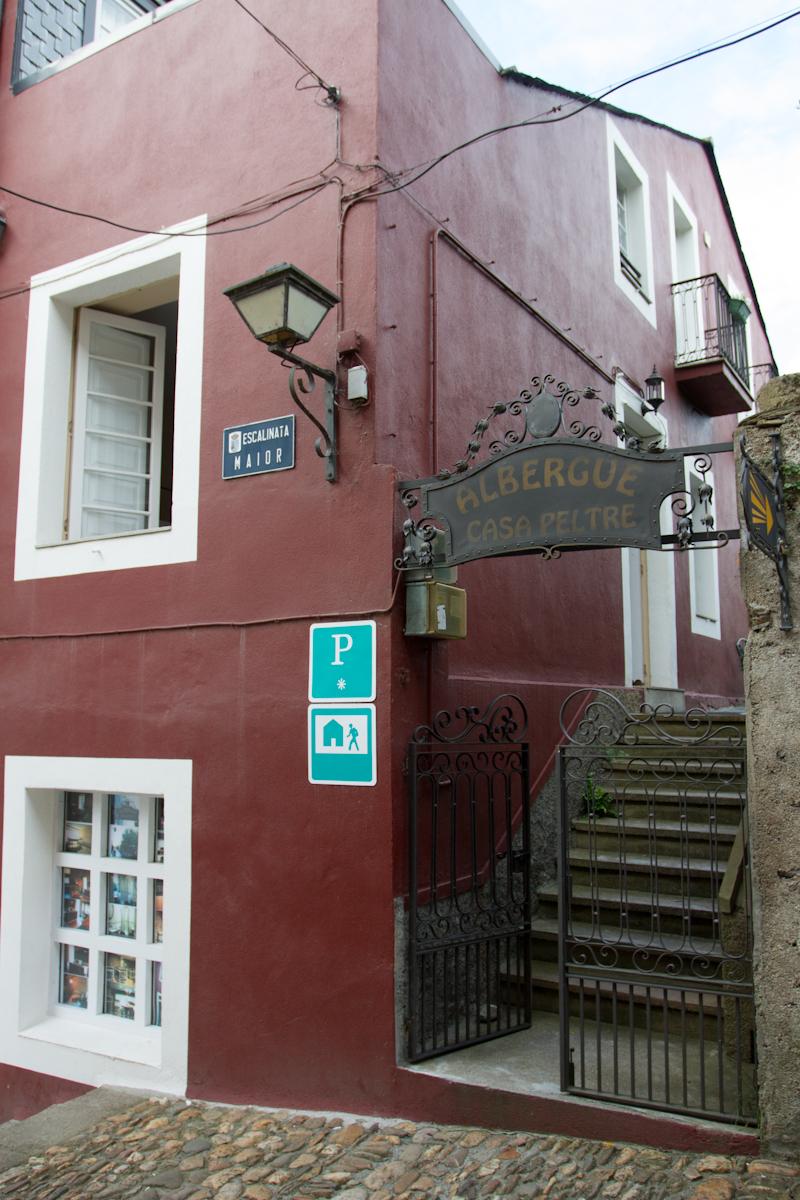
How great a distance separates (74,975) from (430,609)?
3.52 metres

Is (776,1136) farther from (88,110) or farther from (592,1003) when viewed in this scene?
(88,110)

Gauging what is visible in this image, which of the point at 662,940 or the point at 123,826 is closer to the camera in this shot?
the point at 662,940

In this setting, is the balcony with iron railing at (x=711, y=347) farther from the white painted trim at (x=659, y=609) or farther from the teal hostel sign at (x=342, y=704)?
the teal hostel sign at (x=342, y=704)

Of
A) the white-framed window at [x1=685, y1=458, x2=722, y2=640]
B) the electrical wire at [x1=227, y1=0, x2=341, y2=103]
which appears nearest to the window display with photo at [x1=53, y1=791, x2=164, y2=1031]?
the electrical wire at [x1=227, y1=0, x2=341, y2=103]

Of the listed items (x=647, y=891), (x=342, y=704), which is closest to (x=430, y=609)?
(x=342, y=704)

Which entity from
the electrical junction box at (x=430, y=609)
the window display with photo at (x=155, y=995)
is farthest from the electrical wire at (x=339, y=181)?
the window display with photo at (x=155, y=995)

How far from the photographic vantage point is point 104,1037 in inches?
236

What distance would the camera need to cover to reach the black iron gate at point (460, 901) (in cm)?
499

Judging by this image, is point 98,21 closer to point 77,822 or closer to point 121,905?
point 77,822

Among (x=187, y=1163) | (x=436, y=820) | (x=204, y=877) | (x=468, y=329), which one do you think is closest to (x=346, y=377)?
(x=468, y=329)

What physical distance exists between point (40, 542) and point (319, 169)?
9.78ft

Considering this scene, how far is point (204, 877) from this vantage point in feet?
→ 18.2

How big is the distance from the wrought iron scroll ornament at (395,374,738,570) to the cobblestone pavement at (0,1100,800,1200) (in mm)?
2538

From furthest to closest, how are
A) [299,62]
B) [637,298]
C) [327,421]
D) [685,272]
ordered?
[685,272]
[637,298]
[299,62]
[327,421]
